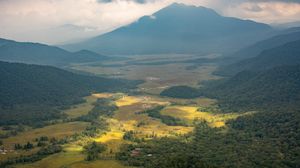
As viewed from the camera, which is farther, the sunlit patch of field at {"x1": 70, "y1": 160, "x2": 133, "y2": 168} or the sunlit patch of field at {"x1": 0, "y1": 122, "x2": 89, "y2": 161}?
the sunlit patch of field at {"x1": 0, "y1": 122, "x2": 89, "y2": 161}

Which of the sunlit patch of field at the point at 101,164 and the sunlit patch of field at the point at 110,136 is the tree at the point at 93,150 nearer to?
the sunlit patch of field at the point at 101,164

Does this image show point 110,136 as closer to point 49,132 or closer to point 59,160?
point 49,132

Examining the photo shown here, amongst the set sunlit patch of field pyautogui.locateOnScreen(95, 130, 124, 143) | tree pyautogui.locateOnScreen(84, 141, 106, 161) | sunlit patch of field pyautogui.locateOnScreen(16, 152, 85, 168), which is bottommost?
sunlit patch of field pyautogui.locateOnScreen(16, 152, 85, 168)

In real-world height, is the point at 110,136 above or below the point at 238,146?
below

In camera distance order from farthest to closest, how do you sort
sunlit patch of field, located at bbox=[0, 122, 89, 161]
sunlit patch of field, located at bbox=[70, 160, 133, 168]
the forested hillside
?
sunlit patch of field, located at bbox=[0, 122, 89, 161]
sunlit patch of field, located at bbox=[70, 160, 133, 168]
the forested hillside

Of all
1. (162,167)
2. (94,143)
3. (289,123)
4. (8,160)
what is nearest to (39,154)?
(8,160)

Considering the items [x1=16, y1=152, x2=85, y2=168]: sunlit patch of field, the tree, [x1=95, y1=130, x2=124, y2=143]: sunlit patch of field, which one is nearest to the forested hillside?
the tree

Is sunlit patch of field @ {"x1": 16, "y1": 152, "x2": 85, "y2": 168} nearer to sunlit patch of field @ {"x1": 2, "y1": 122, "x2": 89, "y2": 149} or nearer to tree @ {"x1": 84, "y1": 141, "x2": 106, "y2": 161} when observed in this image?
tree @ {"x1": 84, "y1": 141, "x2": 106, "y2": 161}

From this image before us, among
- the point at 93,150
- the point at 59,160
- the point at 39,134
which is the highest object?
the point at 39,134

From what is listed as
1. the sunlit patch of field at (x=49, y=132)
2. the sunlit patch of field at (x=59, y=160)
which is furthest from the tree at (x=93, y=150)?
→ the sunlit patch of field at (x=49, y=132)

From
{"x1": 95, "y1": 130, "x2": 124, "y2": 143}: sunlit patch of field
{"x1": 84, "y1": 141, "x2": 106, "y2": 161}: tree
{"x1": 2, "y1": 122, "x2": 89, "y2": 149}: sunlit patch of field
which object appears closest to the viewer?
{"x1": 84, "y1": 141, "x2": 106, "y2": 161}: tree

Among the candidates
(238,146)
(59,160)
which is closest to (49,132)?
(59,160)

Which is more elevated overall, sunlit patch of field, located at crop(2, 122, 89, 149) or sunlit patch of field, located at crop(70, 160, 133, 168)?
sunlit patch of field, located at crop(2, 122, 89, 149)
